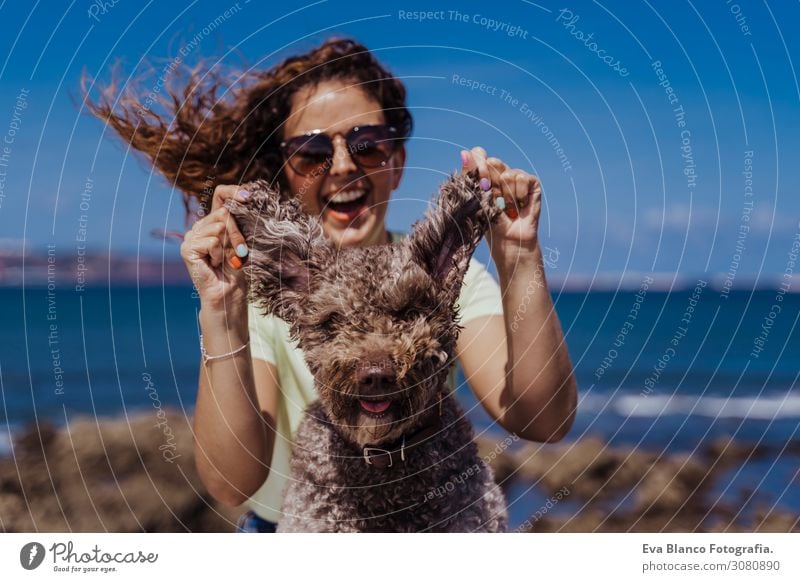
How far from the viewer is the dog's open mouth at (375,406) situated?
4.04 m

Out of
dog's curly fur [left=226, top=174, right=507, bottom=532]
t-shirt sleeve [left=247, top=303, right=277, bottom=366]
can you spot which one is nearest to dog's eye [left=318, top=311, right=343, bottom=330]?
dog's curly fur [left=226, top=174, right=507, bottom=532]

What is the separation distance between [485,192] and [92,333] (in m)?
13.3

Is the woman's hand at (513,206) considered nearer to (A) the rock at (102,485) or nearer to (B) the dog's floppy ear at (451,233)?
(B) the dog's floppy ear at (451,233)

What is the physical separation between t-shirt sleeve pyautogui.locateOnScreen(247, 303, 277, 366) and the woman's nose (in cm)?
99

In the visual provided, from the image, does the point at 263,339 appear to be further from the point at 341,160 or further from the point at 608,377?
the point at 608,377

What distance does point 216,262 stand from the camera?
4.53m

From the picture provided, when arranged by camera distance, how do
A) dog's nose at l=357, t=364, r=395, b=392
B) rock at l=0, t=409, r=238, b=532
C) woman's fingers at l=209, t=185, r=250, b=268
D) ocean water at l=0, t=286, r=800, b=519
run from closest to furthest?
dog's nose at l=357, t=364, r=395, b=392 → woman's fingers at l=209, t=185, r=250, b=268 → rock at l=0, t=409, r=238, b=532 → ocean water at l=0, t=286, r=800, b=519

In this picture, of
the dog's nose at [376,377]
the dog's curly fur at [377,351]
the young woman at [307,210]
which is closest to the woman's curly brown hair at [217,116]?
the young woman at [307,210]

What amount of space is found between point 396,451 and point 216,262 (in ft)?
4.62

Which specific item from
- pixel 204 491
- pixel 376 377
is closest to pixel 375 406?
pixel 376 377

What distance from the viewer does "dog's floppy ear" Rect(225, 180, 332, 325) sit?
4215 mm

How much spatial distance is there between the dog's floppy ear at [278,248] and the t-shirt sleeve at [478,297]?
3.93 feet

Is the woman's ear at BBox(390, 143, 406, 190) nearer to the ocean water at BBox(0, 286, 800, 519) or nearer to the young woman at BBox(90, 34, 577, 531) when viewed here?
the young woman at BBox(90, 34, 577, 531)
